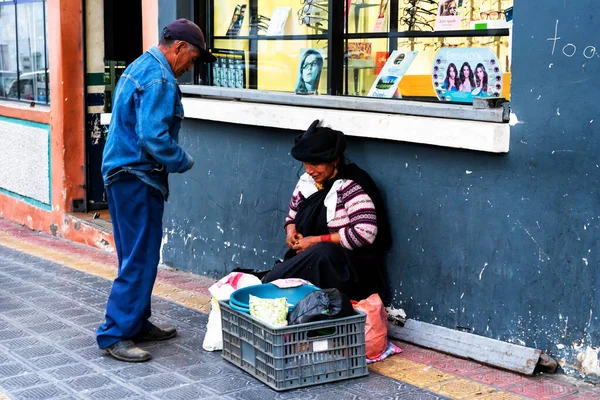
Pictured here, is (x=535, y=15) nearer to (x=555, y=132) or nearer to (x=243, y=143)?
(x=555, y=132)

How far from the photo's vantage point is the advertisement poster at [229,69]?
6.81 meters

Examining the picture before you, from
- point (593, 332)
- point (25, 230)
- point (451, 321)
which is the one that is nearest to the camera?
point (593, 332)

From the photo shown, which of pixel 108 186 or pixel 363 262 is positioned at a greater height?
pixel 108 186

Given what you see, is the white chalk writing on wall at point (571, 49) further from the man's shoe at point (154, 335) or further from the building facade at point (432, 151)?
the man's shoe at point (154, 335)

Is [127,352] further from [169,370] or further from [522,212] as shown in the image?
[522,212]

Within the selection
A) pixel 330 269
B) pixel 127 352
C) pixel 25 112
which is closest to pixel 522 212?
pixel 330 269

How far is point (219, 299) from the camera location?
499 centimetres

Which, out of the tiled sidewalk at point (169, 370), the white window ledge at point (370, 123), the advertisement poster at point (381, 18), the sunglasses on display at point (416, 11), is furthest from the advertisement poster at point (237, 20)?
the tiled sidewalk at point (169, 370)

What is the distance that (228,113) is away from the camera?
6.44 m

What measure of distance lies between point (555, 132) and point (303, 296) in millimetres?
1566

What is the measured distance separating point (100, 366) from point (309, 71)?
97.2 inches

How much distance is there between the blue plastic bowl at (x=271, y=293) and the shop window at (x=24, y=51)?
4844 mm

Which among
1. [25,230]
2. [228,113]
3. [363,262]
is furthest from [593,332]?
[25,230]

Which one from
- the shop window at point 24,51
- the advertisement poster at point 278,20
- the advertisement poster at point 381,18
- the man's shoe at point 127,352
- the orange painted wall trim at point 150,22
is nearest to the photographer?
the man's shoe at point 127,352
